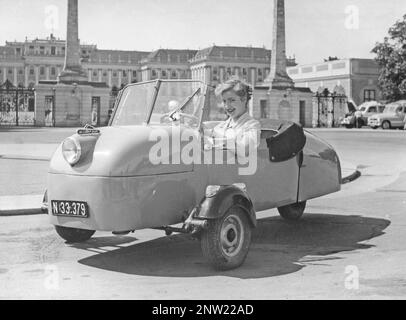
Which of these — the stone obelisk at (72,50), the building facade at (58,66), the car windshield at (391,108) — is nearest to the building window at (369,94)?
the car windshield at (391,108)

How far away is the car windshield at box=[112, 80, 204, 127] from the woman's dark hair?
0.64ft

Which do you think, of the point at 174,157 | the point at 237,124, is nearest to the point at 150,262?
the point at 174,157

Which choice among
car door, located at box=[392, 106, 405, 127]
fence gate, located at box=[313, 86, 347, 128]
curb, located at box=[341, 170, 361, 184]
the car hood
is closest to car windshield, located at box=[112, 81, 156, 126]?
the car hood

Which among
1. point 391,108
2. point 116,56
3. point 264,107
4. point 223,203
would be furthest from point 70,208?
point 116,56

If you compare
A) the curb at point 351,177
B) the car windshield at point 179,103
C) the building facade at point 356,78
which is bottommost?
the curb at point 351,177

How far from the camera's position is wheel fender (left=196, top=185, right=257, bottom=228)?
5363 mm

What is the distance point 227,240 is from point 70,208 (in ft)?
4.65

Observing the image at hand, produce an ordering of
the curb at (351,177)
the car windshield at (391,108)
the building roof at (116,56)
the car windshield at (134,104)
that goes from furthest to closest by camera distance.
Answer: the building roof at (116,56), the car windshield at (391,108), the curb at (351,177), the car windshield at (134,104)

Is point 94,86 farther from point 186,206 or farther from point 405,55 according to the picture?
point 186,206

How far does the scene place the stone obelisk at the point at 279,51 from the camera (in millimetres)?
50119

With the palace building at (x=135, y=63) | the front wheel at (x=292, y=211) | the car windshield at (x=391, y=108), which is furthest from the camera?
the palace building at (x=135, y=63)

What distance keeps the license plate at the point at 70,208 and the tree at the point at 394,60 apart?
49792 mm

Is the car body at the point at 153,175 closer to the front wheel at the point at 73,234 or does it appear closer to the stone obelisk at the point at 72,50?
the front wheel at the point at 73,234

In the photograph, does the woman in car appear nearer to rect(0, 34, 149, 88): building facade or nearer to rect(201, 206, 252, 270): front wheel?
rect(201, 206, 252, 270): front wheel
